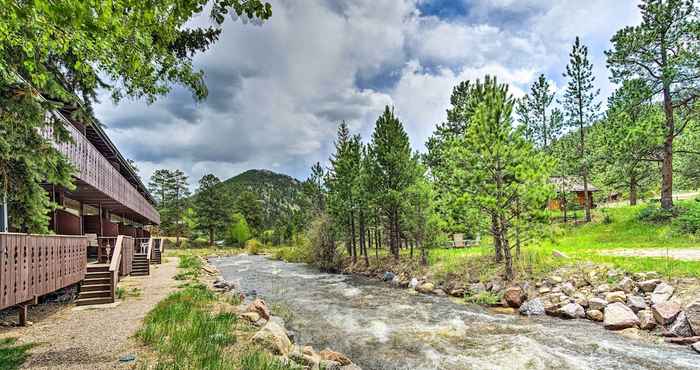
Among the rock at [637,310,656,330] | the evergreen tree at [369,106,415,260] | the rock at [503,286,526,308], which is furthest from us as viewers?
the evergreen tree at [369,106,415,260]

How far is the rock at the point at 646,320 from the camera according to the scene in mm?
8477

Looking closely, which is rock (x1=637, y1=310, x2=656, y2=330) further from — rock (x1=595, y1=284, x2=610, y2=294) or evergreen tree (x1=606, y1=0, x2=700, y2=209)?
evergreen tree (x1=606, y1=0, x2=700, y2=209)

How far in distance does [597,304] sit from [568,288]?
4.62 ft

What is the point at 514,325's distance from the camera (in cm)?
968

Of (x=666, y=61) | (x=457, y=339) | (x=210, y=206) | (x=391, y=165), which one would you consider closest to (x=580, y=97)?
(x=666, y=61)

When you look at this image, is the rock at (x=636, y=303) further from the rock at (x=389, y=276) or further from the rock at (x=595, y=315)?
the rock at (x=389, y=276)

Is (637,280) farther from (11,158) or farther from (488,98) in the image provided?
(11,158)

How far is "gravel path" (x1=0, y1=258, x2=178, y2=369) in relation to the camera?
17.9ft

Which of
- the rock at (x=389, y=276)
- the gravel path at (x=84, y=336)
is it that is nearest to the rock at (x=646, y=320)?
the gravel path at (x=84, y=336)

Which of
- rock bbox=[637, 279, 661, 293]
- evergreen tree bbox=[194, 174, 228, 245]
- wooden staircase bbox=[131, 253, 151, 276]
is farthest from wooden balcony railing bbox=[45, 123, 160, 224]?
evergreen tree bbox=[194, 174, 228, 245]

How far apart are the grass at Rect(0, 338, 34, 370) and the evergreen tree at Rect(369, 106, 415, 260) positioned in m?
17.7

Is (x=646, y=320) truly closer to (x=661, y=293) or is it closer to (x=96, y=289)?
(x=661, y=293)

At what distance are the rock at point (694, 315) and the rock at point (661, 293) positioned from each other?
94cm

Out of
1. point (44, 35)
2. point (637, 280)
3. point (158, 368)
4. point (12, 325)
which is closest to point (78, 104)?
point (44, 35)
